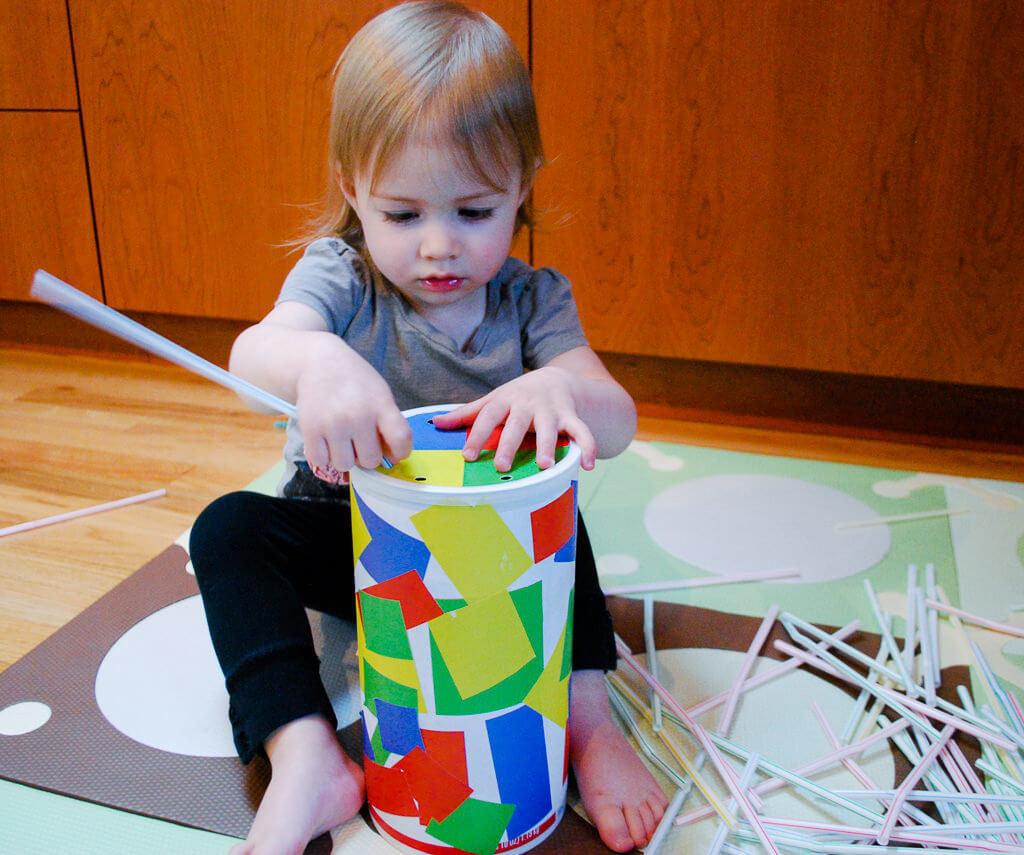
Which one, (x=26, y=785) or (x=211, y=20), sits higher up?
(x=211, y=20)

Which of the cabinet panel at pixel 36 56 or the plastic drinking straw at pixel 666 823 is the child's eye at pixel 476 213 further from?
the cabinet panel at pixel 36 56

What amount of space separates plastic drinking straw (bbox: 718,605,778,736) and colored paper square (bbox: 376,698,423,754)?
0.26 metres

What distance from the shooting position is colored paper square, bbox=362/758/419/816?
569mm

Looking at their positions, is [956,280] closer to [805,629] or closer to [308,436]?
[805,629]

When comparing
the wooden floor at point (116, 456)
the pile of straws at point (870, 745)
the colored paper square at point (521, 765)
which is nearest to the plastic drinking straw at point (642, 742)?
the pile of straws at point (870, 745)

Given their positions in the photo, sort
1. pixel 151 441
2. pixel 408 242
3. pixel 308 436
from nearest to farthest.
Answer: pixel 308 436, pixel 408 242, pixel 151 441

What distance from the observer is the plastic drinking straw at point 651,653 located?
69 cm

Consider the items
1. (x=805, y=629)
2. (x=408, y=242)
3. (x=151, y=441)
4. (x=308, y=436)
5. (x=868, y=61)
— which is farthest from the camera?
(x=151, y=441)

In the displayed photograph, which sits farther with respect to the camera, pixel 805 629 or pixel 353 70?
pixel 805 629

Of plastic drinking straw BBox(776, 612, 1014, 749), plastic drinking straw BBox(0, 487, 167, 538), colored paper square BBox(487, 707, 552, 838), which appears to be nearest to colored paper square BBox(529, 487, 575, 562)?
colored paper square BBox(487, 707, 552, 838)

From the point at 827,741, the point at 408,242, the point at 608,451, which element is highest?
the point at 408,242

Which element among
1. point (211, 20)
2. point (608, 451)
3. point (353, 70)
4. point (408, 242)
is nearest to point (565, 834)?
point (608, 451)

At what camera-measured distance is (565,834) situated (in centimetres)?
60

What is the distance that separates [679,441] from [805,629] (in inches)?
18.9
